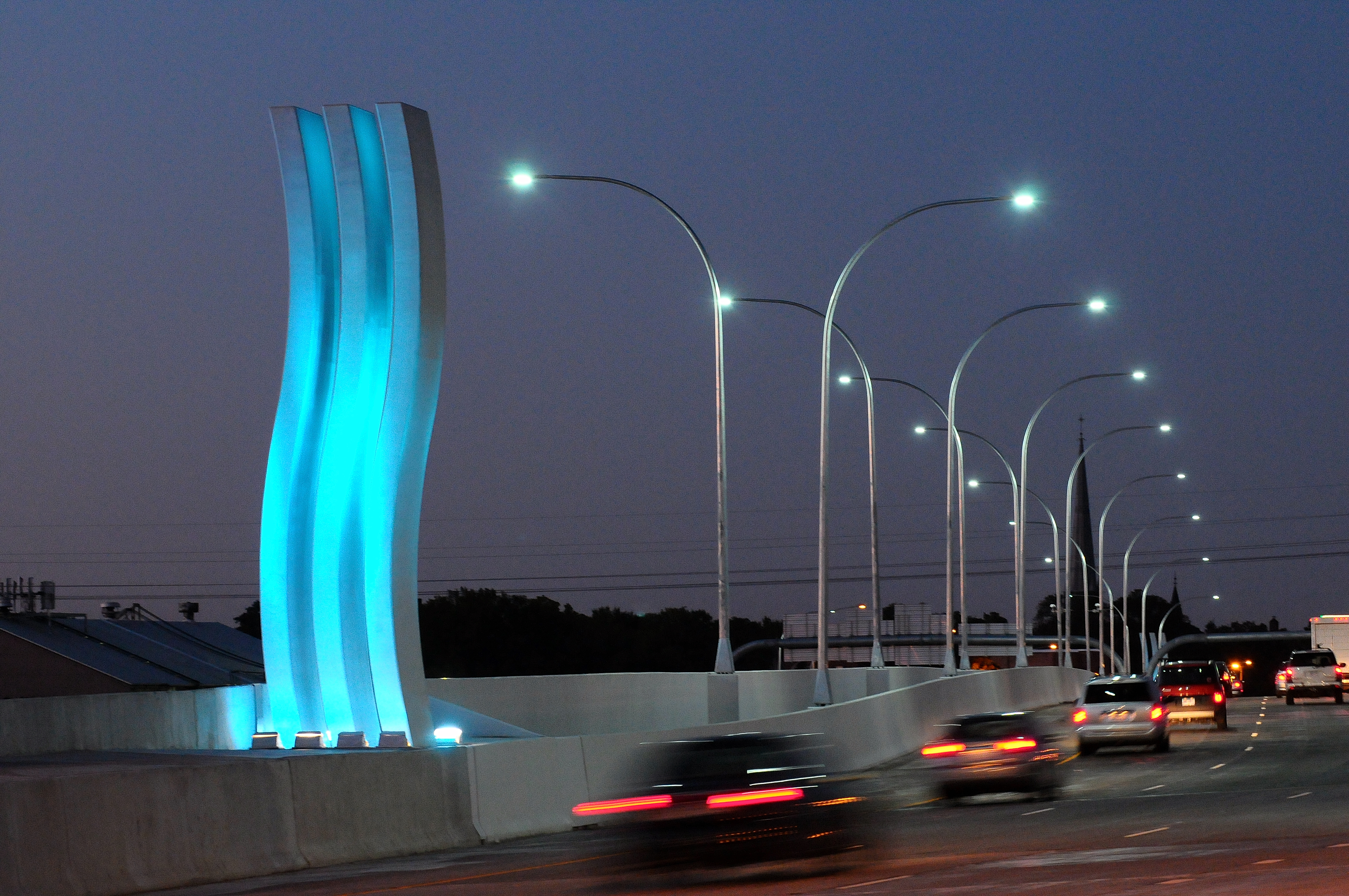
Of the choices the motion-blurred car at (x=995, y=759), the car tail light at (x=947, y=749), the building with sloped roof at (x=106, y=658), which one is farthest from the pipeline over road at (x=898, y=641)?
the car tail light at (x=947, y=749)

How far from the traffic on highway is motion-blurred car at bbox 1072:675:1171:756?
22.4 feet

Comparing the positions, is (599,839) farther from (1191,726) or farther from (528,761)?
(1191,726)

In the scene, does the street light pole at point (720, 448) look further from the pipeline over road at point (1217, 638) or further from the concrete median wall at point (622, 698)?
the pipeline over road at point (1217, 638)

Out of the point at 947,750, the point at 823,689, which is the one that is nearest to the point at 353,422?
the point at 947,750

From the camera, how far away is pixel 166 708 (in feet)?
93.6

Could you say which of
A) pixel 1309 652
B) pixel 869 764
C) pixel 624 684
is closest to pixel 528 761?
pixel 869 764

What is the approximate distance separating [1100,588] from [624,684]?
45.7 meters

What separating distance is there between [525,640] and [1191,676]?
98.1m

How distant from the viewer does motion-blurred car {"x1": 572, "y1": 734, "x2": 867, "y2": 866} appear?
13352 mm

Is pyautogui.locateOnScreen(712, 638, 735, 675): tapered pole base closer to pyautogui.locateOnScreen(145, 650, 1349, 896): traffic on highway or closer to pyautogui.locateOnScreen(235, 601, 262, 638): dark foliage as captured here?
pyautogui.locateOnScreen(145, 650, 1349, 896): traffic on highway

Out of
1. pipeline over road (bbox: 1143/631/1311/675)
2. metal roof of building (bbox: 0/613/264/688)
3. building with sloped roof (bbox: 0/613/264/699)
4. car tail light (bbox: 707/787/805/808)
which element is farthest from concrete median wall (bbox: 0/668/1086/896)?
pipeline over road (bbox: 1143/631/1311/675)

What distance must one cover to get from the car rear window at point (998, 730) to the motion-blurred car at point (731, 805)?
A: 372 inches

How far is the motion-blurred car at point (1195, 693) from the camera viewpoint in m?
41.2

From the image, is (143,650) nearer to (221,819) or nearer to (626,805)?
(221,819)
